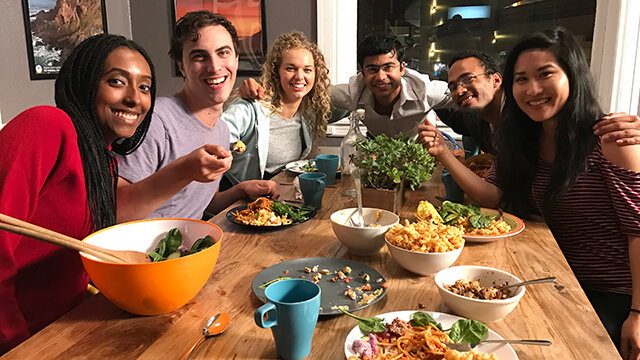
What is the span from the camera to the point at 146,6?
3.95 metres

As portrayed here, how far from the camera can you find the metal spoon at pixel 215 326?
788 mm

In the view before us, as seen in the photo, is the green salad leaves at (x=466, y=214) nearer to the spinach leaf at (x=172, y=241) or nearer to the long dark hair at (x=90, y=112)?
the spinach leaf at (x=172, y=241)

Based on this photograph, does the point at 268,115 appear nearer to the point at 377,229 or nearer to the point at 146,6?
the point at 377,229

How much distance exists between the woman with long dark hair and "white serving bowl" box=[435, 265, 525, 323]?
663 millimetres

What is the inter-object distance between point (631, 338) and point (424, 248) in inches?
28.6

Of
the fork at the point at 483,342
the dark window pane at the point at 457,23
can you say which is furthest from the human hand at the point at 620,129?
the dark window pane at the point at 457,23

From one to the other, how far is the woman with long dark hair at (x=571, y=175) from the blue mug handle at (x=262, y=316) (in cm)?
109

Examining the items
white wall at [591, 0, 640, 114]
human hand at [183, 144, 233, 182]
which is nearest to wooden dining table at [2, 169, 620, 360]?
human hand at [183, 144, 233, 182]

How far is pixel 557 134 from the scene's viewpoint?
152 cm

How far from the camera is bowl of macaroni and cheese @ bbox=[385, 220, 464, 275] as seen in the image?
39.5 inches

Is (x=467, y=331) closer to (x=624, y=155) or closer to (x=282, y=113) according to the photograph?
(x=624, y=155)

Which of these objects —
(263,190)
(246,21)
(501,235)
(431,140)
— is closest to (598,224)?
(501,235)

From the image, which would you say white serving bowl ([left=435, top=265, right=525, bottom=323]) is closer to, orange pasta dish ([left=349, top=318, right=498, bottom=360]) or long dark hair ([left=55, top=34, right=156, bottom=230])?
orange pasta dish ([left=349, top=318, right=498, bottom=360])

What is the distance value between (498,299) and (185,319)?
0.62m
